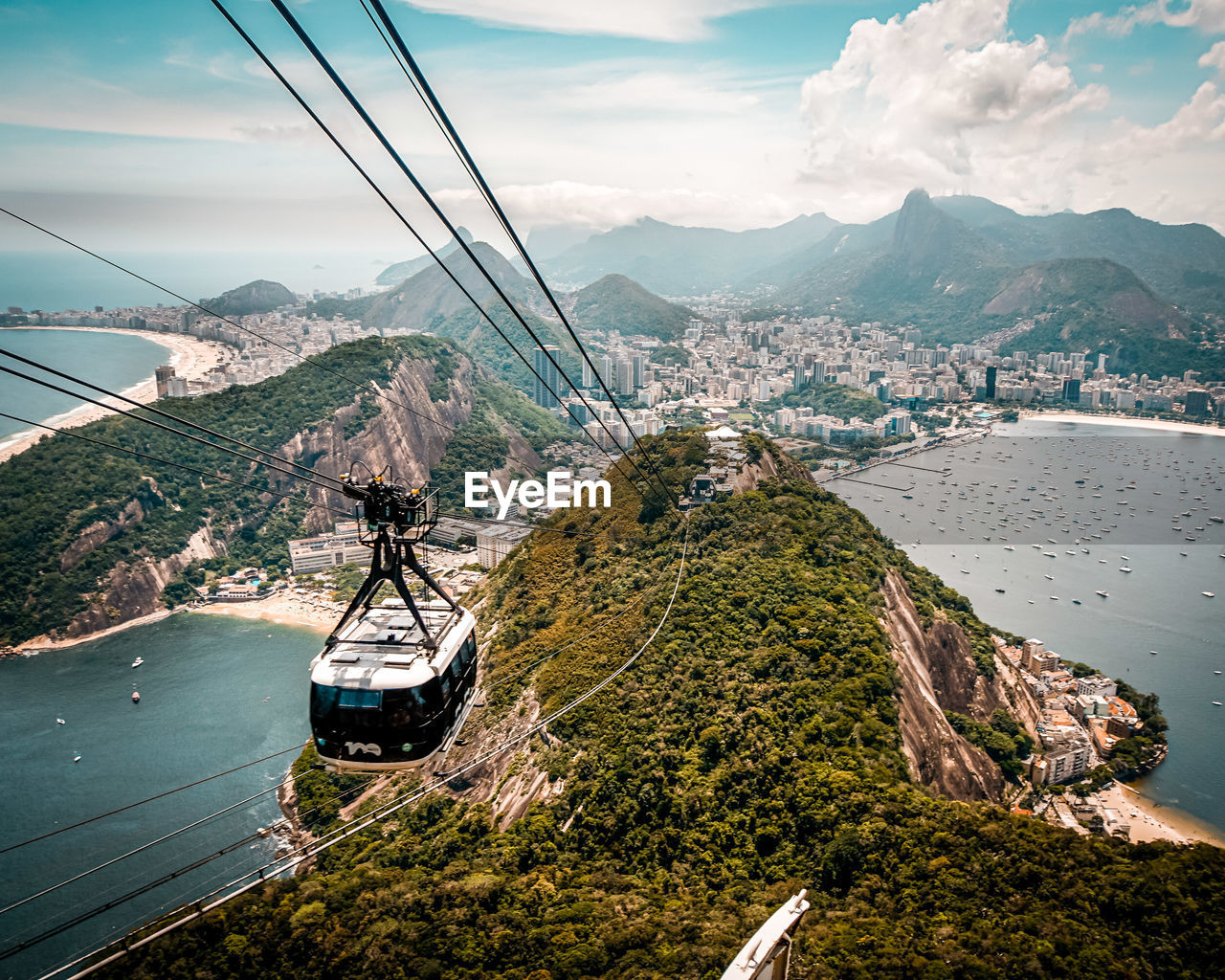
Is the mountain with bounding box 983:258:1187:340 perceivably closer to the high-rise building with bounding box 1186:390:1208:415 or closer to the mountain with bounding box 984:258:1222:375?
the mountain with bounding box 984:258:1222:375

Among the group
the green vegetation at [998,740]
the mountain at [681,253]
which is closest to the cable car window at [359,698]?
the green vegetation at [998,740]

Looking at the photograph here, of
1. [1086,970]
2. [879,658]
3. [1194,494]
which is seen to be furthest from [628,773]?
[1194,494]

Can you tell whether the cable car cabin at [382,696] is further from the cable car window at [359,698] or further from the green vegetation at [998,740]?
the green vegetation at [998,740]

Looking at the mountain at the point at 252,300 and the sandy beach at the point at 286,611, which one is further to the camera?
the mountain at the point at 252,300

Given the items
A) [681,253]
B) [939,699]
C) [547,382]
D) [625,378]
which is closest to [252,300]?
[547,382]

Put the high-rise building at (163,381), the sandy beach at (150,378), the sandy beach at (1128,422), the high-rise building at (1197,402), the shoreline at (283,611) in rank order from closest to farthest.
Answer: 1. the shoreline at (283,611)
2. the sandy beach at (150,378)
3. the high-rise building at (163,381)
4. the sandy beach at (1128,422)
5. the high-rise building at (1197,402)

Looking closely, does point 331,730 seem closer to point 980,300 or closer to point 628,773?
point 628,773
